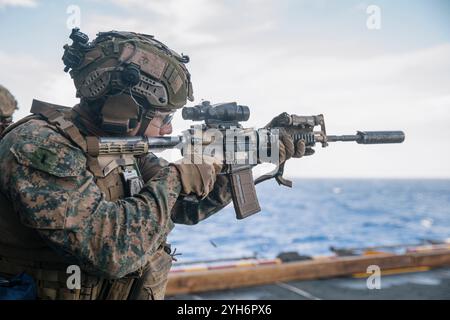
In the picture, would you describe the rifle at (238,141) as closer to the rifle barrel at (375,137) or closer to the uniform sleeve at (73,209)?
the rifle barrel at (375,137)

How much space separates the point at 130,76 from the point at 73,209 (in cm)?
76

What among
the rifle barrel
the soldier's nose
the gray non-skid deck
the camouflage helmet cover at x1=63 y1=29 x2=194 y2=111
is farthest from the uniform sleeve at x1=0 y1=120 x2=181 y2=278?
the gray non-skid deck

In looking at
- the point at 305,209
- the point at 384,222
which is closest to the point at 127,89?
the point at 384,222

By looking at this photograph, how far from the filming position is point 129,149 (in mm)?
2498

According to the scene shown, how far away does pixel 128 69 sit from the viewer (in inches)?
94.0

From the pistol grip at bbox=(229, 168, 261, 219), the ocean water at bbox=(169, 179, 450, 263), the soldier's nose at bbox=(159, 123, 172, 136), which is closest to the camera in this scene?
the soldier's nose at bbox=(159, 123, 172, 136)

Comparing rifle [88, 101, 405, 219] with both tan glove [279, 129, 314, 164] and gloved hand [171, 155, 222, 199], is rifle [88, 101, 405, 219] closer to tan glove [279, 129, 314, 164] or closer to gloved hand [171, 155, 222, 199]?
tan glove [279, 129, 314, 164]

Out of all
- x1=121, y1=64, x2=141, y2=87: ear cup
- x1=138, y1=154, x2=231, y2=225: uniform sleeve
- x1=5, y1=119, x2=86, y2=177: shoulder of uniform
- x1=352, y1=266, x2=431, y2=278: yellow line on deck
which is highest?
x1=121, y1=64, x2=141, y2=87: ear cup

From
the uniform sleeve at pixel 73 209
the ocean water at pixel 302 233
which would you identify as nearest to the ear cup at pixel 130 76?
the uniform sleeve at pixel 73 209

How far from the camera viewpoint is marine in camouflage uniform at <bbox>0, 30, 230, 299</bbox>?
79.1 inches

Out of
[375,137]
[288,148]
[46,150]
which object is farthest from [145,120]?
[375,137]

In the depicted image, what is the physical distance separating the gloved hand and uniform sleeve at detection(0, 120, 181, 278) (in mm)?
285

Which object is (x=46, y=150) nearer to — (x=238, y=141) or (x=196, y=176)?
(x=196, y=176)
